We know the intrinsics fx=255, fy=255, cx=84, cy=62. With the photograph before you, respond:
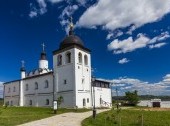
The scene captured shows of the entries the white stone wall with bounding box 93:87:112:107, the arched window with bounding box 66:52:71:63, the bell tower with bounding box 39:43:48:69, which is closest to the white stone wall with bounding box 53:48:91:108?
the arched window with bounding box 66:52:71:63

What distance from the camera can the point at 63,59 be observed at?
4272 centimetres

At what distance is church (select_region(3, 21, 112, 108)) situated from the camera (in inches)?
1591

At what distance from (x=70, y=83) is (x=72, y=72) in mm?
1803

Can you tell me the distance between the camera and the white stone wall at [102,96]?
44647 millimetres

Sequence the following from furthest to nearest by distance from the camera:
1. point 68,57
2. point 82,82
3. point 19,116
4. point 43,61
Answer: point 43,61 < point 68,57 < point 82,82 < point 19,116

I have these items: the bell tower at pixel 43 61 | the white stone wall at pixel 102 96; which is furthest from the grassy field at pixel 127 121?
the bell tower at pixel 43 61

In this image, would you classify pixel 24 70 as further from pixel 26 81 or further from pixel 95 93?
pixel 95 93

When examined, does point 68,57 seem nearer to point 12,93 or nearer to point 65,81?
point 65,81

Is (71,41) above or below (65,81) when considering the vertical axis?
above

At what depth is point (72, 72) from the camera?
40.6 metres

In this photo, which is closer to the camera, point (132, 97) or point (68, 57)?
point (68, 57)

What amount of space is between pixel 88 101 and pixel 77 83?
395 centimetres

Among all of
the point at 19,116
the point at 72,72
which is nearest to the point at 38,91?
the point at 72,72

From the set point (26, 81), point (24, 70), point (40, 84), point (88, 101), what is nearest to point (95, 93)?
point (88, 101)
